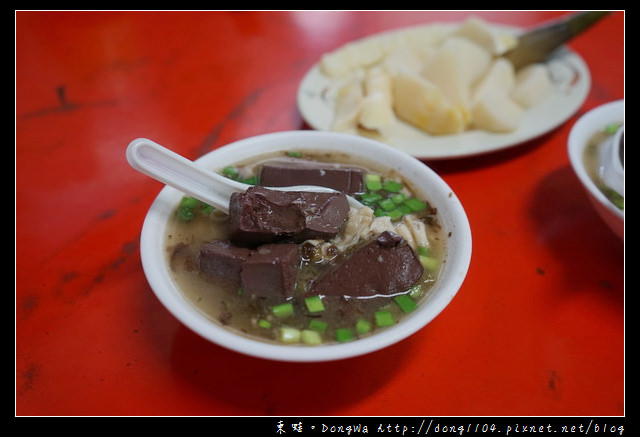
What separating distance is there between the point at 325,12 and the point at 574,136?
2567mm

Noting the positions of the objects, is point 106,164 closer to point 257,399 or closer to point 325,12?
point 257,399

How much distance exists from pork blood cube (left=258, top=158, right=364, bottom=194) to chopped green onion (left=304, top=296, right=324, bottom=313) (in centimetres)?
52

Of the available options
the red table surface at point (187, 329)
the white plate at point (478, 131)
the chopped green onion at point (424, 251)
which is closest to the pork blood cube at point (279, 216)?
the chopped green onion at point (424, 251)

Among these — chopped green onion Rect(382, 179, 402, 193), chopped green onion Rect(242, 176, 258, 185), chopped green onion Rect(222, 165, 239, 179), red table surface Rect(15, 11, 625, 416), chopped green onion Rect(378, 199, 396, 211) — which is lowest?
red table surface Rect(15, 11, 625, 416)

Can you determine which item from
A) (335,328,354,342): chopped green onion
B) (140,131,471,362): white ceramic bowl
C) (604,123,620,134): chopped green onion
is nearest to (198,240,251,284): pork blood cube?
(140,131,471,362): white ceramic bowl

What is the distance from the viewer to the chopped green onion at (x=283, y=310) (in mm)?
1604

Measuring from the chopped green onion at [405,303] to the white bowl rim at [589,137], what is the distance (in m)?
1.00

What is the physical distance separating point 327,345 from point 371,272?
0.30 m

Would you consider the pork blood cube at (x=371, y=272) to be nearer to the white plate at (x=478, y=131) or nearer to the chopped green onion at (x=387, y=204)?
the chopped green onion at (x=387, y=204)

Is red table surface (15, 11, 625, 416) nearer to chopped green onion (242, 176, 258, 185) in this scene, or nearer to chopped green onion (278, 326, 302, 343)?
chopped green onion (278, 326, 302, 343)

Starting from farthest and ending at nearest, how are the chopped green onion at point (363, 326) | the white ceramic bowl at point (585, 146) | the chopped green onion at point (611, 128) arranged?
1. the chopped green onion at point (611, 128)
2. the white ceramic bowl at point (585, 146)
3. the chopped green onion at point (363, 326)

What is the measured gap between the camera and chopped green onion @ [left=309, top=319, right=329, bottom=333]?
156 cm

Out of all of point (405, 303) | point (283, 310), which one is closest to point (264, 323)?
point (283, 310)

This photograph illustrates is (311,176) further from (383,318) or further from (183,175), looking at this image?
(383,318)
